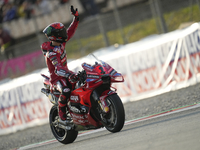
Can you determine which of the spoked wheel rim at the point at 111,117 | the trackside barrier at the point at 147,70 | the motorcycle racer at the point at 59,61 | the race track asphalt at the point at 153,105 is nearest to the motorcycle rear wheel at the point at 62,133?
the motorcycle racer at the point at 59,61

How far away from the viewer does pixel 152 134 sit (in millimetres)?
5070

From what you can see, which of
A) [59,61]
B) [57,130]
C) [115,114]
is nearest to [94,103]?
[115,114]

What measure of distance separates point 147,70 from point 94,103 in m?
3.99

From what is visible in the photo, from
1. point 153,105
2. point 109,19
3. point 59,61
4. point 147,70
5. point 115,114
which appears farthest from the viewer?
point 109,19

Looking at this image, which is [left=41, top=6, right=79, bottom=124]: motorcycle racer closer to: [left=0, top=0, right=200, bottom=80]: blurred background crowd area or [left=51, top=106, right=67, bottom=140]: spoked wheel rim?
[left=51, top=106, right=67, bottom=140]: spoked wheel rim

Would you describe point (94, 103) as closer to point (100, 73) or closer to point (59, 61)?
point (100, 73)

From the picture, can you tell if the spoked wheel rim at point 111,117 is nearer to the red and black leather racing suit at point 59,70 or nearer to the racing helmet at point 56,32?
the red and black leather racing suit at point 59,70

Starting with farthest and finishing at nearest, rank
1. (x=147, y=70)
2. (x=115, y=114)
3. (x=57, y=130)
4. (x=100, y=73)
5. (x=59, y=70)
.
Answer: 1. (x=147, y=70)
2. (x=57, y=130)
3. (x=59, y=70)
4. (x=100, y=73)
5. (x=115, y=114)

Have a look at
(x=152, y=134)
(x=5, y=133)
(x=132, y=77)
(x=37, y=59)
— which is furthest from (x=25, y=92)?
(x=152, y=134)

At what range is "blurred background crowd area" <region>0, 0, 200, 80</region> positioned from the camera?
42.7 feet

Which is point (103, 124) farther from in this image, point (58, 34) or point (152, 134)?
point (58, 34)

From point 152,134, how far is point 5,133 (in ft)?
22.2

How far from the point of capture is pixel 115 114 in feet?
18.4

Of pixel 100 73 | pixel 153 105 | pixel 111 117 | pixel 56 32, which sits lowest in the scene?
pixel 153 105
